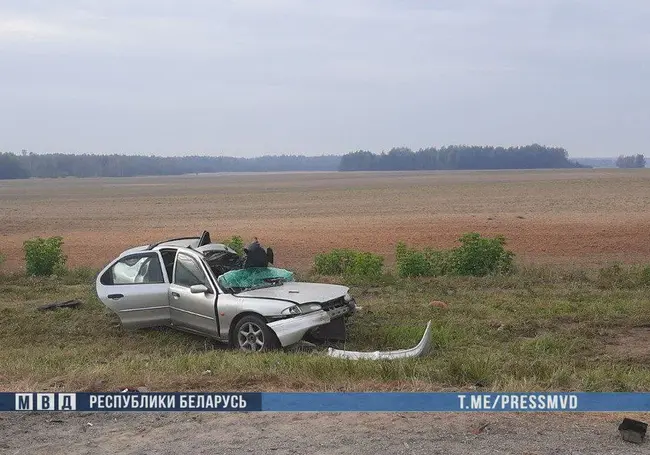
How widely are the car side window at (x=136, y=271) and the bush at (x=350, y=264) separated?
586 cm

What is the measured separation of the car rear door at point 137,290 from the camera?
949cm

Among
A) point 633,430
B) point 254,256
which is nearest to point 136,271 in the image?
point 254,256

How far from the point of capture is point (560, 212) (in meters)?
41.3

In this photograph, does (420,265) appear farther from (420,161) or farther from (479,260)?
(420,161)

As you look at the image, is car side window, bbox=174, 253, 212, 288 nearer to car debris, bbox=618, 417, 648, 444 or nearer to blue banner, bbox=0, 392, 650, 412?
blue banner, bbox=0, 392, 650, 412

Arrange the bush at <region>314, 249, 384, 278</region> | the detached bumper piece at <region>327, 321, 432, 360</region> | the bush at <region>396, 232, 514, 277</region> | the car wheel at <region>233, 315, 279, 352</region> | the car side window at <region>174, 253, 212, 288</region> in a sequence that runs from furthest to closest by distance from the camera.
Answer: the bush at <region>314, 249, 384, 278</region> < the bush at <region>396, 232, 514, 277</region> < the car side window at <region>174, 253, 212, 288</region> < the car wheel at <region>233, 315, 279, 352</region> < the detached bumper piece at <region>327, 321, 432, 360</region>

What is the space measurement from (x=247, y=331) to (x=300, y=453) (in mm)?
3928

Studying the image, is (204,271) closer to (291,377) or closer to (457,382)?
(291,377)

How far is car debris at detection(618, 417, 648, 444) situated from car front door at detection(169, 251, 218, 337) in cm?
521

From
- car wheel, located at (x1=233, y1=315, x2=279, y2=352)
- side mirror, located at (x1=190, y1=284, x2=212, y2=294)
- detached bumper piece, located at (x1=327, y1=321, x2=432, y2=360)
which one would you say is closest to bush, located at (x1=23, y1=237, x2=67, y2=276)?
side mirror, located at (x1=190, y1=284, x2=212, y2=294)

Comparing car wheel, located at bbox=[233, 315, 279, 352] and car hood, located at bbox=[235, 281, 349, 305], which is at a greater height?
car hood, located at bbox=[235, 281, 349, 305]

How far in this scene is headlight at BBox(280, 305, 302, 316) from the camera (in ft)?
26.9

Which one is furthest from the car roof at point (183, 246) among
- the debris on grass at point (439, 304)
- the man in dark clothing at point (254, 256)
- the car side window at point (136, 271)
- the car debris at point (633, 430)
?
the car debris at point (633, 430)

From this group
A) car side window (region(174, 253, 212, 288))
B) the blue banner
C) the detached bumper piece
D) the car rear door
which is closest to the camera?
the blue banner
